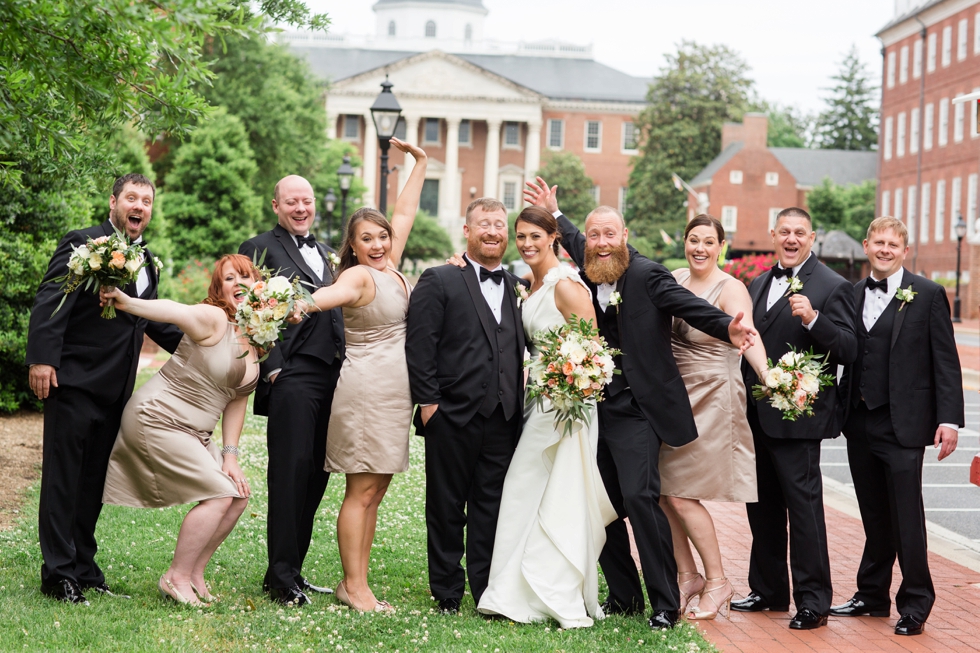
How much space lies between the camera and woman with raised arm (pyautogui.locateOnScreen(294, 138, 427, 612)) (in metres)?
6.38

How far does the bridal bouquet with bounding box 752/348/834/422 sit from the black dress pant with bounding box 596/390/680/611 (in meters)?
0.73

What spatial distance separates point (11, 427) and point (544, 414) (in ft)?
28.7

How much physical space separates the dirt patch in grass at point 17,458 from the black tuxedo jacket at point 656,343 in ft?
17.1

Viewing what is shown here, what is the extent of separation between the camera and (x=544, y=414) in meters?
6.52

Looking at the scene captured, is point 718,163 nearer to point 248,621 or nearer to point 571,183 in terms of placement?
point 571,183

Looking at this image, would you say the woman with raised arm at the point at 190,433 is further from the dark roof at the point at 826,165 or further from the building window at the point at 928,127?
the dark roof at the point at 826,165

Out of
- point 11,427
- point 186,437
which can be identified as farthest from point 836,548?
point 11,427

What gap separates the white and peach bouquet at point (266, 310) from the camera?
5.70 metres

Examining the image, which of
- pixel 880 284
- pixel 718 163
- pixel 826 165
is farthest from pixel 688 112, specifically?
pixel 880 284

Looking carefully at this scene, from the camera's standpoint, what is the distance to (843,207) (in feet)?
226

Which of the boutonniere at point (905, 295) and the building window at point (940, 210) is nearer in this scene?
the boutonniere at point (905, 295)

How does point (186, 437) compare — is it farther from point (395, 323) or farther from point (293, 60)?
point (293, 60)

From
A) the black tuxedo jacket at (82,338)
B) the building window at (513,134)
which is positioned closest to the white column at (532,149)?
the building window at (513,134)

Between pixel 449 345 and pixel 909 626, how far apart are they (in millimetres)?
3164
